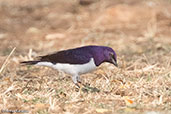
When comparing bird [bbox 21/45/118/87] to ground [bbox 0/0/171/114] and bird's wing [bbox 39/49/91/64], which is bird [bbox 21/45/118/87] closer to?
bird's wing [bbox 39/49/91/64]

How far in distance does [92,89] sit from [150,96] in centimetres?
72

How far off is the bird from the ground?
0.22 m

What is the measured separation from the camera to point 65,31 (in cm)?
1120

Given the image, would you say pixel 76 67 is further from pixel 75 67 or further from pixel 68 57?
pixel 68 57

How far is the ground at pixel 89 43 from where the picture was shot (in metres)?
5.15

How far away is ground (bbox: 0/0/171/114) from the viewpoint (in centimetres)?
515

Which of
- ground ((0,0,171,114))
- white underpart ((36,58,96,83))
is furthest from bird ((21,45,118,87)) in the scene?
ground ((0,0,171,114))

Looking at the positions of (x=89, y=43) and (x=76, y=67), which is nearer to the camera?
(x=76, y=67)

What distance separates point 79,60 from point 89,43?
3.91 m

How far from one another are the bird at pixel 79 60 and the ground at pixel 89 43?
22 cm

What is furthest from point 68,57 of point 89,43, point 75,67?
point 89,43

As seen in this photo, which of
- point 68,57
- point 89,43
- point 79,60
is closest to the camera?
point 79,60

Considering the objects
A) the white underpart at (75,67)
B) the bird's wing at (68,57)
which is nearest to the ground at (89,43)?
the white underpart at (75,67)

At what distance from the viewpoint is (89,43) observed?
973 cm
